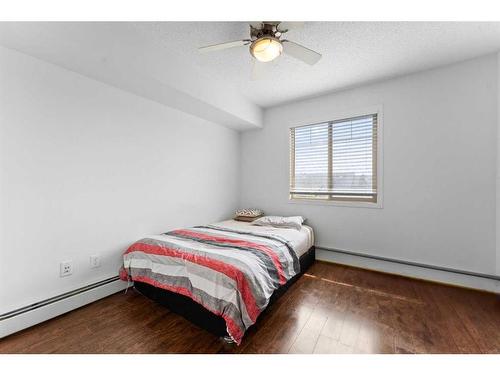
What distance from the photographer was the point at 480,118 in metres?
2.28

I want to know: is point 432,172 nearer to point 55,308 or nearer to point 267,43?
point 267,43

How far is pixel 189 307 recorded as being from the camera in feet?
5.67

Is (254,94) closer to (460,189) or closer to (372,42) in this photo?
(372,42)

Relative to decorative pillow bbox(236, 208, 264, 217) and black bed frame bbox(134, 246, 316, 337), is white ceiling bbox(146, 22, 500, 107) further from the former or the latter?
black bed frame bbox(134, 246, 316, 337)

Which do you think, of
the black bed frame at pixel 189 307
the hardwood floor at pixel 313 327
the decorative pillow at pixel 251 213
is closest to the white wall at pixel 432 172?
the hardwood floor at pixel 313 327

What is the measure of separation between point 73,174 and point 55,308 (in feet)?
3.78

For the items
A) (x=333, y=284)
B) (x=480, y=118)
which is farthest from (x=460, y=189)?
(x=333, y=284)

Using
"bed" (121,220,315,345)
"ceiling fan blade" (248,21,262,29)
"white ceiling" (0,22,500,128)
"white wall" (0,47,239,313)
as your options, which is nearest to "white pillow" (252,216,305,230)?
"bed" (121,220,315,345)

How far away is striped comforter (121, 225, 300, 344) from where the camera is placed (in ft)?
4.85

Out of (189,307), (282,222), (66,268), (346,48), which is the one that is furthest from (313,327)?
(346,48)

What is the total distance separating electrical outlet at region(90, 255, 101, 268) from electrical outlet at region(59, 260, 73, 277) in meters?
0.16

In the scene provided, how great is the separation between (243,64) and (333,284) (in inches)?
108
